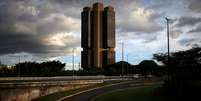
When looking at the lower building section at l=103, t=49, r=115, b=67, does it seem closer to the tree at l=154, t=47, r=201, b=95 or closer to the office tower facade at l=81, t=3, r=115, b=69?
the office tower facade at l=81, t=3, r=115, b=69

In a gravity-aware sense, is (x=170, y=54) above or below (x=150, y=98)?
above

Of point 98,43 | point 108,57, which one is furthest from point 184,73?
point 98,43

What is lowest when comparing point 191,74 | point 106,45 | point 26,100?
point 26,100

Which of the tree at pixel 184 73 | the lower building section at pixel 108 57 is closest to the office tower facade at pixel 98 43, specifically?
the lower building section at pixel 108 57

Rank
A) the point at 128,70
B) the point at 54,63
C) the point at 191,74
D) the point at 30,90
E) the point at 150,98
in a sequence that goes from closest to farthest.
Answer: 1. the point at 191,74
2. the point at 150,98
3. the point at 30,90
4. the point at 128,70
5. the point at 54,63

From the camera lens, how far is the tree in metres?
46.8

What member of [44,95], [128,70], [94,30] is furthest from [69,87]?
[94,30]

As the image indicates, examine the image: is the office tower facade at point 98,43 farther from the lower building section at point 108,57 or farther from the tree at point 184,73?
the tree at point 184,73

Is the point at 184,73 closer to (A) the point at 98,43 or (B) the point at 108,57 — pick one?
(B) the point at 108,57

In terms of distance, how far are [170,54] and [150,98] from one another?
9557 millimetres

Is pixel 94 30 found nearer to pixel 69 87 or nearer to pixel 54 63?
pixel 54 63

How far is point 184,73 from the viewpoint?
49094 mm

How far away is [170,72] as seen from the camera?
2136 inches

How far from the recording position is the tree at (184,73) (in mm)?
46841
